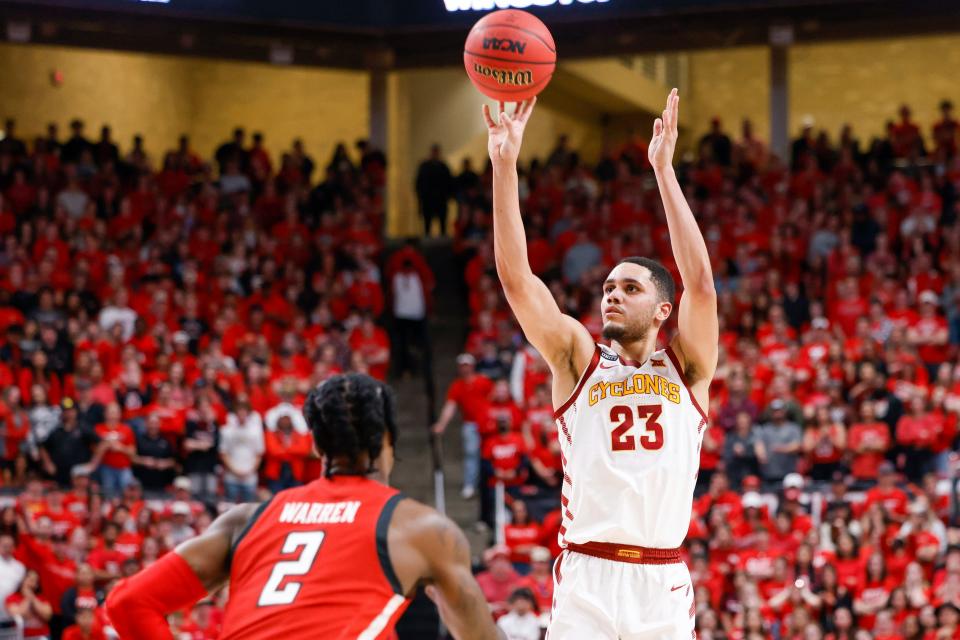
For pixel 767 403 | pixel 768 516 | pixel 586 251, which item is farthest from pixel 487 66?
pixel 586 251

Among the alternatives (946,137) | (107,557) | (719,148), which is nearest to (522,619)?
(107,557)

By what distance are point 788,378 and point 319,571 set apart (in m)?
10.8

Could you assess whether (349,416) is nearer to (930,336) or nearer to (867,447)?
(867,447)

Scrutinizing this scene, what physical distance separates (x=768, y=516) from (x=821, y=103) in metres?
14.2

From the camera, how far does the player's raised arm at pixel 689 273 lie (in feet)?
17.7

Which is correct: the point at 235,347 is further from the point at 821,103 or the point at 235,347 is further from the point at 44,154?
the point at 821,103

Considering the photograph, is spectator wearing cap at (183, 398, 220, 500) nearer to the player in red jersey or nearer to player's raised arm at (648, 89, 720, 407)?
player's raised arm at (648, 89, 720, 407)

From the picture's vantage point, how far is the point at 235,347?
1573cm

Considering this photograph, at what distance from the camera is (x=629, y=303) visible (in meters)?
5.49

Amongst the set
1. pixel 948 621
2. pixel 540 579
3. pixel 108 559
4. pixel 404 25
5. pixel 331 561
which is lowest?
pixel 948 621

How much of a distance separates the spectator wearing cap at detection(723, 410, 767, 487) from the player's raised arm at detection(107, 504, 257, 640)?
10.0 m

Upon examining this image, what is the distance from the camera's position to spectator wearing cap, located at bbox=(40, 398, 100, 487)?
13773 mm

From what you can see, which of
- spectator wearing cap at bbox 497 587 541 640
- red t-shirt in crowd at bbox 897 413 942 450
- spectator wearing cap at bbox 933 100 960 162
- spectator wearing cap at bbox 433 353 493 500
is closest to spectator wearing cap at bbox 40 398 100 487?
spectator wearing cap at bbox 433 353 493 500

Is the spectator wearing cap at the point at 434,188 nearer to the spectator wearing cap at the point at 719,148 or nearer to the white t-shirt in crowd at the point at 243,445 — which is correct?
the spectator wearing cap at the point at 719,148
